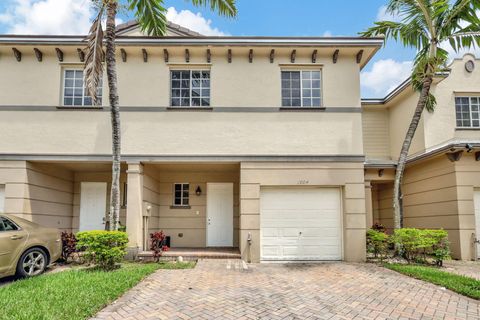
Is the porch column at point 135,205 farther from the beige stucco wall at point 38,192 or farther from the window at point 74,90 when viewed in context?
the beige stucco wall at point 38,192

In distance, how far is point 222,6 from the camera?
9367mm

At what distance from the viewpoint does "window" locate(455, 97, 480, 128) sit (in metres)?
12.5

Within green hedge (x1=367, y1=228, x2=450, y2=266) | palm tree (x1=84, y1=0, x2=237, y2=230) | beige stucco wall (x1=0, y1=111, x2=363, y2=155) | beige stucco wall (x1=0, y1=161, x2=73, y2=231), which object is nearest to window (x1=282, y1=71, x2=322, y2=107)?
beige stucco wall (x1=0, y1=111, x2=363, y2=155)

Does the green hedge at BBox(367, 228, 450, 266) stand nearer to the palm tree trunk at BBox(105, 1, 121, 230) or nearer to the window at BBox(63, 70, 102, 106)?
the palm tree trunk at BBox(105, 1, 121, 230)

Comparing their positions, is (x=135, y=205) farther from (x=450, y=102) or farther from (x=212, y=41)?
(x=450, y=102)

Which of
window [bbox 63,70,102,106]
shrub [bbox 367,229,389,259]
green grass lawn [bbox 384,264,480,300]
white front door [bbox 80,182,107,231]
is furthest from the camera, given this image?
white front door [bbox 80,182,107,231]

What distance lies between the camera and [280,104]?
9.94 m

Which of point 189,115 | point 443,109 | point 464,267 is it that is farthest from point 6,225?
point 443,109

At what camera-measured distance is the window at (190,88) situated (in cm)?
1012

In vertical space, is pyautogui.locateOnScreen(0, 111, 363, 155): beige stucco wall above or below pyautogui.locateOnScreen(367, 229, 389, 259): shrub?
above

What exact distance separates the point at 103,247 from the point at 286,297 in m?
4.56

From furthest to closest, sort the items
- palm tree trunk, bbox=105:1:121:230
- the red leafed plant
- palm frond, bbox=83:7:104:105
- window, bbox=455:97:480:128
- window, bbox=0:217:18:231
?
window, bbox=455:97:480:128 → the red leafed plant → palm tree trunk, bbox=105:1:121:230 → palm frond, bbox=83:7:104:105 → window, bbox=0:217:18:231

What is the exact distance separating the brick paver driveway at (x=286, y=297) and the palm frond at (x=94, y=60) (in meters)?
4.81

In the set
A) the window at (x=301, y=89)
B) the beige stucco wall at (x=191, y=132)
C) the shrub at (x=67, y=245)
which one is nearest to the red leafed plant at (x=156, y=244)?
the shrub at (x=67, y=245)
